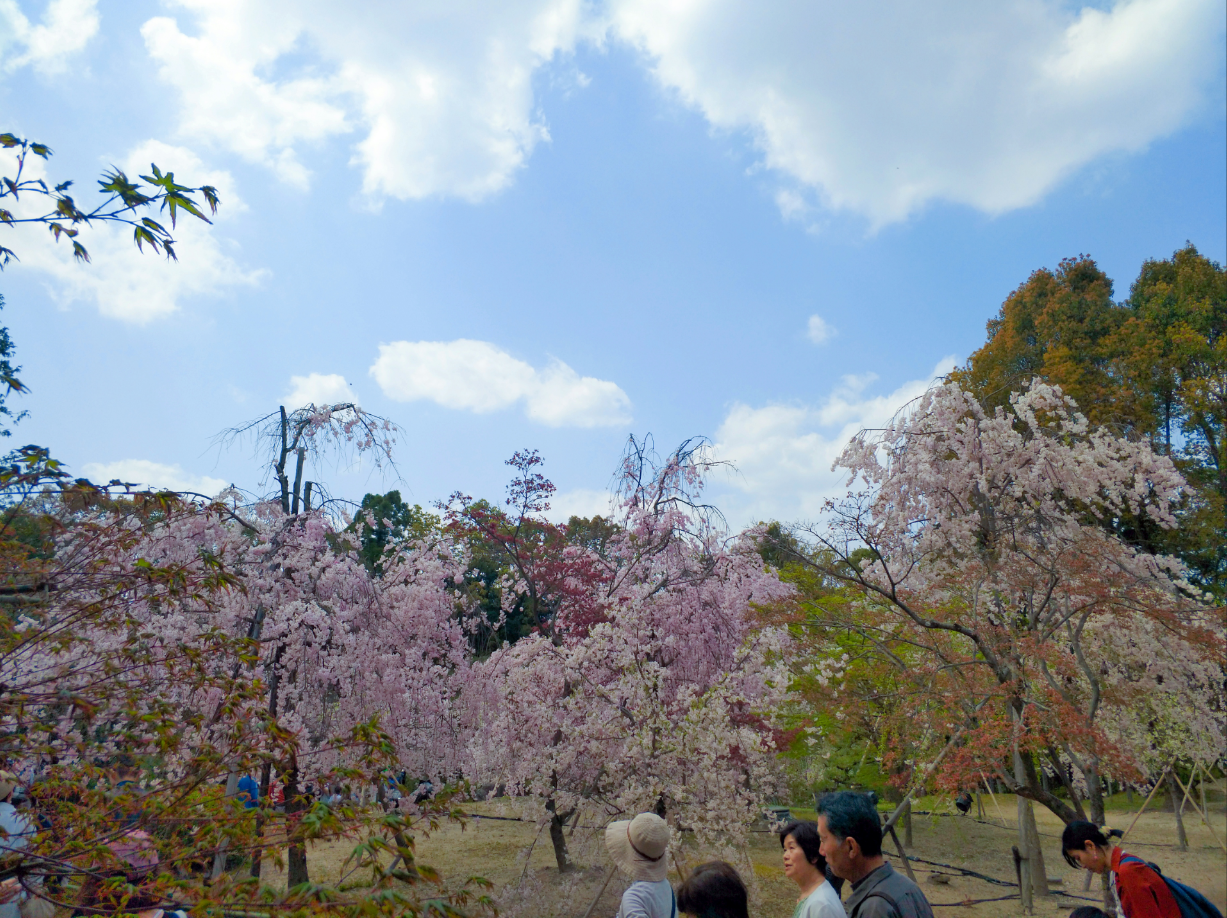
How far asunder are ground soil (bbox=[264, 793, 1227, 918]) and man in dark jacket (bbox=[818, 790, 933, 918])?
5524 millimetres

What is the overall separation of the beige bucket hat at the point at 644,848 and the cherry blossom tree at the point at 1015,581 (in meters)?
4.79

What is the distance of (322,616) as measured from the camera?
8.43 meters

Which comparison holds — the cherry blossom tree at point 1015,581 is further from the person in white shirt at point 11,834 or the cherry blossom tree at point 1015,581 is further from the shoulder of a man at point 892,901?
the person in white shirt at point 11,834

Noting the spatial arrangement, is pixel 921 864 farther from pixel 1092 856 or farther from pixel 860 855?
pixel 860 855

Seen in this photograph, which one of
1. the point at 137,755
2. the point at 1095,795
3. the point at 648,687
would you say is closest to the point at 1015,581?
the point at 1095,795

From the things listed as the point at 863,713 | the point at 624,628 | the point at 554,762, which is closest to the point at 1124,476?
the point at 863,713

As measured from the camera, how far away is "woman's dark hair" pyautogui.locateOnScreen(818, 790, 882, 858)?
8.77 feet

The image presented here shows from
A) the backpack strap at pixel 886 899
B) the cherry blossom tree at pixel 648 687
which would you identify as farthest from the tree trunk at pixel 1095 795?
the backpack strap at pixel 886 899

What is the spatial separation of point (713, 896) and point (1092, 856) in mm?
2250

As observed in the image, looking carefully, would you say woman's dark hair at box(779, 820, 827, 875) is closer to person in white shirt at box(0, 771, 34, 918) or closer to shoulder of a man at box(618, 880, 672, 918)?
shoulder of a man at box(618, 880, 672, 918)

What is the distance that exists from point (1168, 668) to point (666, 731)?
7.86 meters

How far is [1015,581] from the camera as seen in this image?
8.62 metres

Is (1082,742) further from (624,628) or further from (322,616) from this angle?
(322,616)

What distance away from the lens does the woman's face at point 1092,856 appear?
11.8 ft
